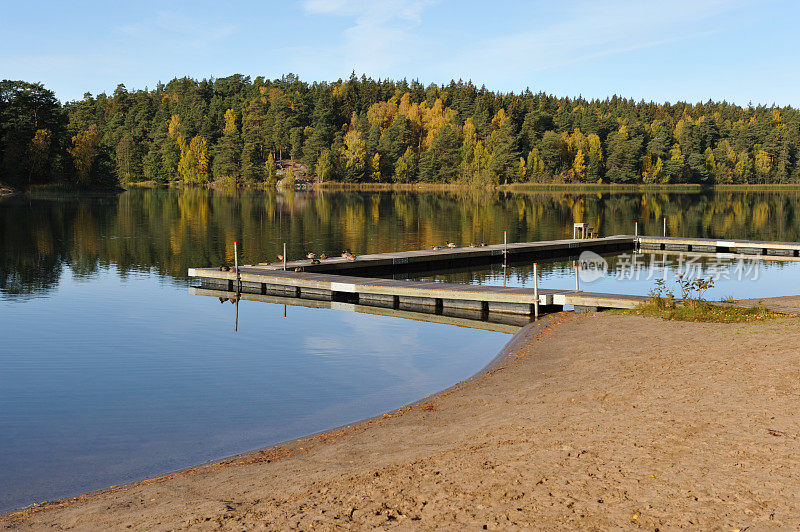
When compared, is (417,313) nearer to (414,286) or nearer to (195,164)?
(414,286)

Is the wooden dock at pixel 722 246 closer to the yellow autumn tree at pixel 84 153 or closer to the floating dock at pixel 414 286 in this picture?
the floating dock at pixel 414 286

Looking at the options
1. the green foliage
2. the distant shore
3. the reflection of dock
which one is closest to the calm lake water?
the reflection of dock

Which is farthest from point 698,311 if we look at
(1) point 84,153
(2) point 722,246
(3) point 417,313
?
(1) point 84,153

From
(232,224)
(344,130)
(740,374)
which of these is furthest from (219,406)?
(344,130)

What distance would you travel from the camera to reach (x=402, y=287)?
24219 mm

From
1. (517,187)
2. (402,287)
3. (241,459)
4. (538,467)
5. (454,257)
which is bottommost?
(241,459)

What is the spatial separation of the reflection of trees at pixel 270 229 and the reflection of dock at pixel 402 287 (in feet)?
22.7

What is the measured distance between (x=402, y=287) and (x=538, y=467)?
16602mm

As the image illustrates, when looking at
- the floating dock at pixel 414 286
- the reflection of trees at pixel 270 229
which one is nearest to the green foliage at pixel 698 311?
the floating dock at pixel 414 286

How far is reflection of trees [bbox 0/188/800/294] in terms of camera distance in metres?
38.2

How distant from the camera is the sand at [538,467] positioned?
660 cm

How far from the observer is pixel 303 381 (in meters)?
15.0

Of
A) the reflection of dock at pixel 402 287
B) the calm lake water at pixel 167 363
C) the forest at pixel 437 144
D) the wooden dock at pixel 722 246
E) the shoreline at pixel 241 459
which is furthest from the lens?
the forest at pixel 437 144

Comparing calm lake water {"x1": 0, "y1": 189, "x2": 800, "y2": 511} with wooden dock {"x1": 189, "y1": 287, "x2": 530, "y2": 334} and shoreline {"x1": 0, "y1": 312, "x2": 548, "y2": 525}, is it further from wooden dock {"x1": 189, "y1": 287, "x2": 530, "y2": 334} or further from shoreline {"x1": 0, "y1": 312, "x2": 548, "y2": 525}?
wooden dock {"x1": 189, "y1": 287, "x2": 530, "y2": 334}
